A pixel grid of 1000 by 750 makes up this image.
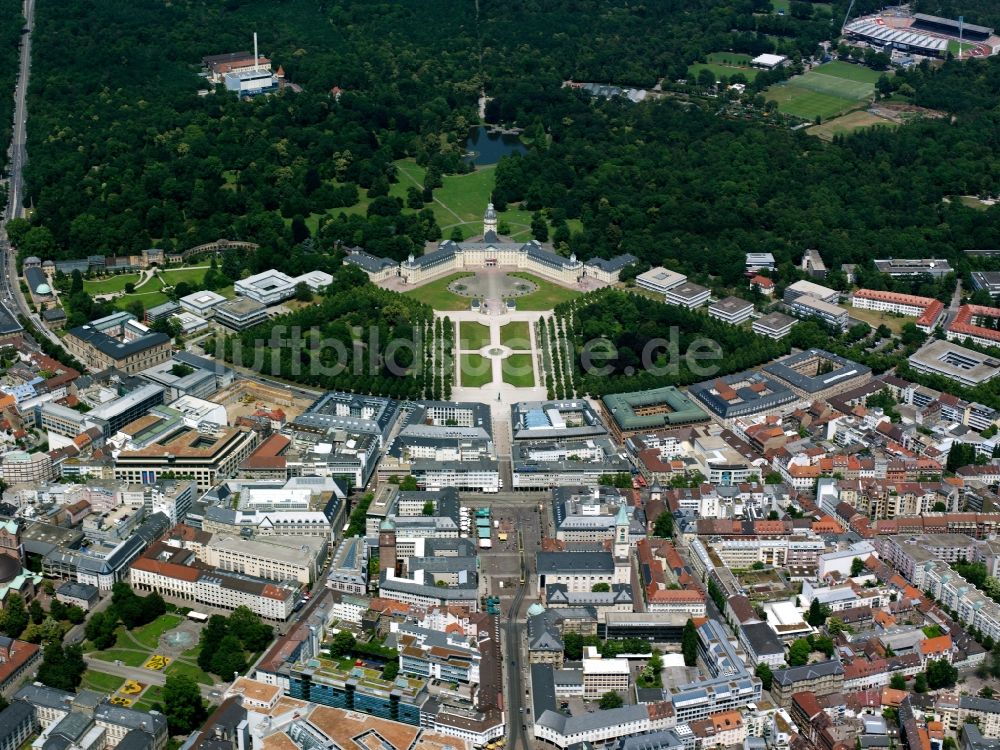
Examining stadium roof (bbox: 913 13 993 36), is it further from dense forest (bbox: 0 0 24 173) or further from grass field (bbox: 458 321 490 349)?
dense forest (bbox: 0 0 24 173)

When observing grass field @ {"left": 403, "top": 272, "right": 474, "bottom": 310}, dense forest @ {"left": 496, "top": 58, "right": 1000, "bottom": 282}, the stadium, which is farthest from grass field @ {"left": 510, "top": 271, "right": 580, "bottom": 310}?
the stadium

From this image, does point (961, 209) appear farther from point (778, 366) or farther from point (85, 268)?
point (85, 268)

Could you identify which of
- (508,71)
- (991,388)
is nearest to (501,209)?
(508,71)

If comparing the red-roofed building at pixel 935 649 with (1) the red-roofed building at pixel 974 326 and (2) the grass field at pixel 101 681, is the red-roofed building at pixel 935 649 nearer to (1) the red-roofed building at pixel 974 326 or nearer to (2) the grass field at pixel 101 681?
(2) the grass field at pixel 101 681

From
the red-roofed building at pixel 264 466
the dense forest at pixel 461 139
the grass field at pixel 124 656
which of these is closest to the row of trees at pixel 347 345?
the dense forest at pixel 461 139

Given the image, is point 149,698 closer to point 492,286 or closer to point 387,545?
point 387,545
